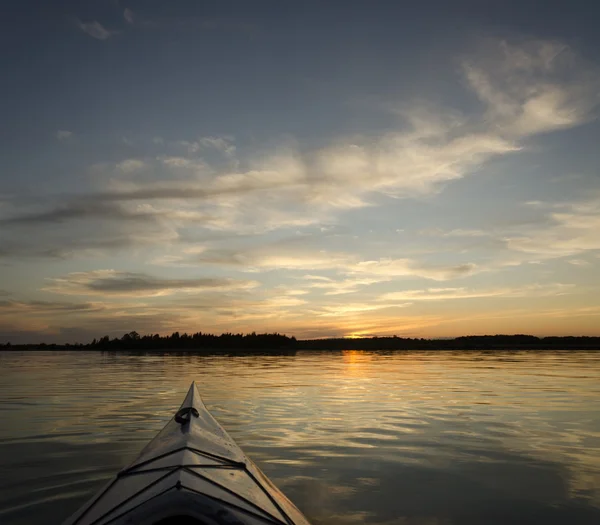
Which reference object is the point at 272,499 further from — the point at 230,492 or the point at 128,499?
the point at 128,499

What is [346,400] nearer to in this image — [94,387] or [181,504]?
[94,387]

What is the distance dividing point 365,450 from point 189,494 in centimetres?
668

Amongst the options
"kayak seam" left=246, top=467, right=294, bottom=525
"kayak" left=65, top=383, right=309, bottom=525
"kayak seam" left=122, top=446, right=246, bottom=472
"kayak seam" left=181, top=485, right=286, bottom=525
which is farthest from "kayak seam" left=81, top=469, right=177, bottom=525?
"kayak seam" left=246, top=467, right=294, bottom=525

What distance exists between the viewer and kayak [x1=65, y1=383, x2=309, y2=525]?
4332 millimetres

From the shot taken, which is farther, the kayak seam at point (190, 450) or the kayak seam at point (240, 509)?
the kayak seam at point (190, 450)

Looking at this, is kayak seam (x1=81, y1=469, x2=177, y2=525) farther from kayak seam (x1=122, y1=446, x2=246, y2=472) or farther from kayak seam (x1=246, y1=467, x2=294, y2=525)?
kayak seam (x1=246, y1=467, x2=294, y2=525)

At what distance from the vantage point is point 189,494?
4480 mm

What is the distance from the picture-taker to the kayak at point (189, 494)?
14.2ft

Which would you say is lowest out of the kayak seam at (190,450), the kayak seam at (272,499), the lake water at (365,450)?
the lake water at (365,450)

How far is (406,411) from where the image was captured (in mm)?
15562

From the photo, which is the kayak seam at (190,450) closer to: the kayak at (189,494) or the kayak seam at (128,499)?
the kayak at (189,494)

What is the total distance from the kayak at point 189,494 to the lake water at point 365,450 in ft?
4.91

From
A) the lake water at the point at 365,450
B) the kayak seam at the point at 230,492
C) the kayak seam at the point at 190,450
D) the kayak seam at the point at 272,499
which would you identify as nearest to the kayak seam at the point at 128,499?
the kayak seam at the point at 230,492

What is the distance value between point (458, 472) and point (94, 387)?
19991 mm
